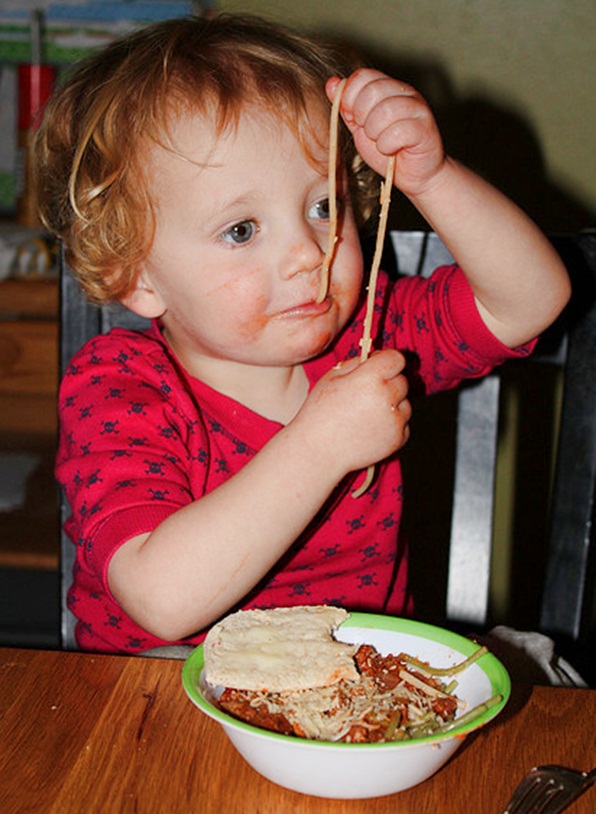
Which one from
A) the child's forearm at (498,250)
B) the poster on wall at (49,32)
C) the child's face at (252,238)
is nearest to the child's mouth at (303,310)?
the child's face at (252,238)

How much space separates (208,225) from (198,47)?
173 millimetres

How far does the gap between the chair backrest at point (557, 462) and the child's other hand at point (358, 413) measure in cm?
20

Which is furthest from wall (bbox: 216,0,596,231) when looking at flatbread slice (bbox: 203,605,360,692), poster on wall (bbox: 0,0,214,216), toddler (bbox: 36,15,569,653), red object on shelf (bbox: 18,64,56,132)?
flatbread slice (bbox: 203,605,360,692)

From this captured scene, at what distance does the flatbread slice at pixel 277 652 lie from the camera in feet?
1.86

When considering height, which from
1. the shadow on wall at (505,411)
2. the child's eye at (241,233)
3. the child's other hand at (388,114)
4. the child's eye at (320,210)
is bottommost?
the shadow on wall at (505,411)

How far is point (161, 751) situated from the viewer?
0.59m

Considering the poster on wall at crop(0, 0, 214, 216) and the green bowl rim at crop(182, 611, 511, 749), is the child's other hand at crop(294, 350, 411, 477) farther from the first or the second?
the poster on wall at crop(0, 0, 214, 216)

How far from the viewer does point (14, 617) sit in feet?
6.31

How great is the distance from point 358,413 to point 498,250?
0.22 meters

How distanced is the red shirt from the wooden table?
0.17m

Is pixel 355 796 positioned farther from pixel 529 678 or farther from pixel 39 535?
pixel 39 535

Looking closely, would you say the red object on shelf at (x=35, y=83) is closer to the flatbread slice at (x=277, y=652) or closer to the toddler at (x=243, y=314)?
the toddler at (x=243, y=314)

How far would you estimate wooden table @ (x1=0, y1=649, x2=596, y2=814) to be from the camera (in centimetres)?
55

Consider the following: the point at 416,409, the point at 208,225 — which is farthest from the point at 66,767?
the point at 416,409
